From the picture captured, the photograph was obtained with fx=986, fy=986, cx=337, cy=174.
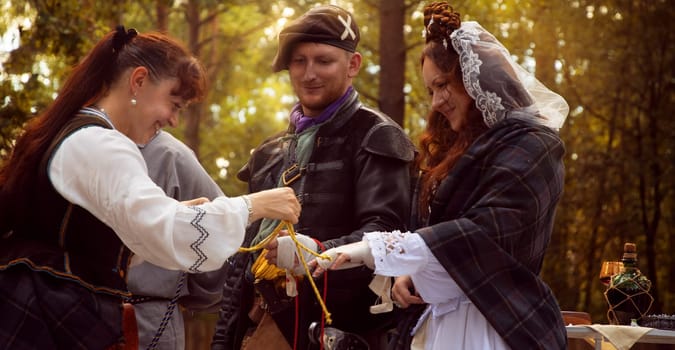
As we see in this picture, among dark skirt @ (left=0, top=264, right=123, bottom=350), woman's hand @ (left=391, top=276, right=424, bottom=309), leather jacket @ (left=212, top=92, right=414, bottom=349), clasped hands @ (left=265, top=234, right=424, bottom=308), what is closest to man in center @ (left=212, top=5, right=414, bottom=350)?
leather jacket @ (left=212, top=92, right=414, bottom=349)

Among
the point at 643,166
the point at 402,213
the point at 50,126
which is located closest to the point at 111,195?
the point at 50,126

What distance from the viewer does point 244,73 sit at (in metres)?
→ 20.5

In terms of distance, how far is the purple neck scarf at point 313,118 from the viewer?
410 cm

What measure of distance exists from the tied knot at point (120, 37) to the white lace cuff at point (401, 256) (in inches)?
42.4

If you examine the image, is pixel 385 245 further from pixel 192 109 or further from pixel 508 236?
pixel 192 109

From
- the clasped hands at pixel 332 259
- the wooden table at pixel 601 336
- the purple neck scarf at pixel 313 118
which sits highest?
the purple neck scarf at pixel 313 118

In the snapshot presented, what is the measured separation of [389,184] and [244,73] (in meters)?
16.9

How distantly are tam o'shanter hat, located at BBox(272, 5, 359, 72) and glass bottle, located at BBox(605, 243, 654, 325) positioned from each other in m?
1.55

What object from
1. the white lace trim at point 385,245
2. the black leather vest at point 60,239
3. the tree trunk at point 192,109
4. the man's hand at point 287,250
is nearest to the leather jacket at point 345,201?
the man's hand at point 287,250

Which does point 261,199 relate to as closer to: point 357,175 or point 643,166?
point 357,175

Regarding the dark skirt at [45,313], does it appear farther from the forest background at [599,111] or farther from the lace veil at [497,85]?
the forest background at [599,111]

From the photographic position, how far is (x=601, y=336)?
420 centimetres

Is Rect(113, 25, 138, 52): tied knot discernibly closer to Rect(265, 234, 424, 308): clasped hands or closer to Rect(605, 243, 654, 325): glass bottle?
Rect(265, 234, 424, 308): clasped hands

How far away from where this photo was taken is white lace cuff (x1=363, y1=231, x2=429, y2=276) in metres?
3.18
